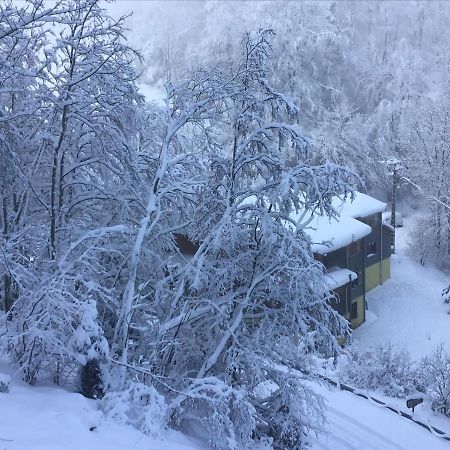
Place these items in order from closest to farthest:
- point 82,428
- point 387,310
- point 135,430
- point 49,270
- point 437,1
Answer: point 82,428 → point 135,430 → point 49,270 → point 387,310 → point 437,1

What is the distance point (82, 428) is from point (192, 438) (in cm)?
243

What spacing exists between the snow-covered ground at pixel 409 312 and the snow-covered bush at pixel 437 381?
508cm

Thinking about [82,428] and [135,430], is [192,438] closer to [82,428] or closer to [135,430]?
[135,430]

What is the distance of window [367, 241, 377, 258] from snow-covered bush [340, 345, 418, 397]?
11019 mm

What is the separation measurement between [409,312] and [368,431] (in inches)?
587

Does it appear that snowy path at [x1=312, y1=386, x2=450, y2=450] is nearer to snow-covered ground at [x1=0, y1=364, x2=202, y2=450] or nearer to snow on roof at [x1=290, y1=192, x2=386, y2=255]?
snow-covered ground at [x1=0, y1=364, x2=202, y2=450]

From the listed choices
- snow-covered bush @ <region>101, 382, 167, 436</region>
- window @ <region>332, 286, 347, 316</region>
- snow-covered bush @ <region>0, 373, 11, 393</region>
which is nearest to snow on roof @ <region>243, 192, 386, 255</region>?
window @ <region>332, 286, 347, 316</region>

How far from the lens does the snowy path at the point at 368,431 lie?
468 inches

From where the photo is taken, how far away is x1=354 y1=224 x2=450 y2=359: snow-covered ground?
2342 centimetres

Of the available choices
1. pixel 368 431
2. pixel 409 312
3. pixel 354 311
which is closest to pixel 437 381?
pixel 368 431

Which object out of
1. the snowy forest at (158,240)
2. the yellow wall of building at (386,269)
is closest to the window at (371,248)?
the yellow wall of building at (386,269)

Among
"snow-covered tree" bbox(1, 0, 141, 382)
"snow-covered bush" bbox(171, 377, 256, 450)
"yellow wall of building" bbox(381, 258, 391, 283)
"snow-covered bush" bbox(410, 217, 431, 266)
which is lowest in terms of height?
"yellow wall of building" bbox(381, 258, 391, 283)

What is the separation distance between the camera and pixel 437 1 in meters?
50.0

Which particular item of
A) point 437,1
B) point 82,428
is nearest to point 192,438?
point 82,428
